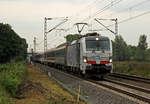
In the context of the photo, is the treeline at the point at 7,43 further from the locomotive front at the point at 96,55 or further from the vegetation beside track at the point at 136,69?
the locomotive front at the point at 96,55

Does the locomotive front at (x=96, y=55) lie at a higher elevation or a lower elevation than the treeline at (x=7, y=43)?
lower

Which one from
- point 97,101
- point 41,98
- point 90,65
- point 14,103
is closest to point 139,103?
point 97,101

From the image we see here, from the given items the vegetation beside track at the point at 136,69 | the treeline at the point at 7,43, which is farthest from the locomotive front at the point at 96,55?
the treeline at the point at 7,43

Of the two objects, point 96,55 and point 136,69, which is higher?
point 96,55

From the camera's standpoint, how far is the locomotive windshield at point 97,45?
1930cm

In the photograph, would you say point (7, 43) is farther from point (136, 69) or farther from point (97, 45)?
point (97, 45)

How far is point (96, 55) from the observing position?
18.9 metres

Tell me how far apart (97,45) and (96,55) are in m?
0.99

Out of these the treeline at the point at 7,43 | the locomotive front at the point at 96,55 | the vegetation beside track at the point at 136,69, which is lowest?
the vegetation beside track at the point at 136,69

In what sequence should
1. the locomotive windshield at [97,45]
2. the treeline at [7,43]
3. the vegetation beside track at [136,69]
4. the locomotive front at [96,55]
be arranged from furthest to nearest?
the treeline at [7,43]
the vegetation beside track at [136,69]
the locomotive windshield at [97,45]
the locomotive front at [96,55]

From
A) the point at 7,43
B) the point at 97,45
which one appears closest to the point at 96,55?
the point at 97,45

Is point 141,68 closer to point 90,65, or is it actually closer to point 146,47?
point 90,65

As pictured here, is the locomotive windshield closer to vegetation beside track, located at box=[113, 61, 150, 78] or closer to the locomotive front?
the locomotive front

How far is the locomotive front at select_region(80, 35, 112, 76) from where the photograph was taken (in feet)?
61.3
